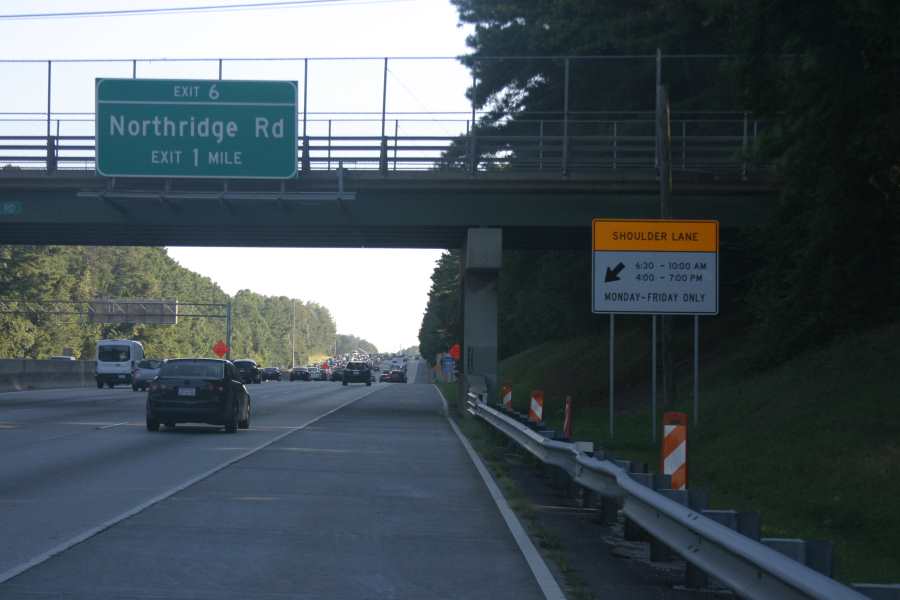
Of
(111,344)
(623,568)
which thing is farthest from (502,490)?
(111,344)

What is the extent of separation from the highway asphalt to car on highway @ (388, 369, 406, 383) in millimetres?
82205

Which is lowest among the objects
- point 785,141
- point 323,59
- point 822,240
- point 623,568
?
point 623,568

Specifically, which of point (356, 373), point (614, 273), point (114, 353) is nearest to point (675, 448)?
point (614, 273)

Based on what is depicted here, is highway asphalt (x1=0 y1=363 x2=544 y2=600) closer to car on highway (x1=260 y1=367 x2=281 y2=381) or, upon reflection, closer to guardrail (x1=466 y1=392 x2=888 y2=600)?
guardrail (x1=466 y1=392 x2=888 y2=600)

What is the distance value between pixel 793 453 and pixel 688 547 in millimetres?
9551

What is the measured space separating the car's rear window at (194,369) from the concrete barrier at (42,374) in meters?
30.0

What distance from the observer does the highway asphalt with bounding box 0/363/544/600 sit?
902 cm

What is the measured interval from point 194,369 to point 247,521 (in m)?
14.5

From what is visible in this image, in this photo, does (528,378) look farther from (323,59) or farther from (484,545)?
(484,545)

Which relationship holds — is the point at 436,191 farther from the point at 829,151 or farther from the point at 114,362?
the point at 114,362

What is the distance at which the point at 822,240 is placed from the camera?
75.4ft

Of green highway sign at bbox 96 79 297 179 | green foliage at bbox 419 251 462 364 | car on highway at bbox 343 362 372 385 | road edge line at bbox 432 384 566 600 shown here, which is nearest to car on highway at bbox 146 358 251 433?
road edge line at bbox 432 384 566 600

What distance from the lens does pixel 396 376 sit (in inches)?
4186

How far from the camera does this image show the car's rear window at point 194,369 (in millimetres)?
25891
